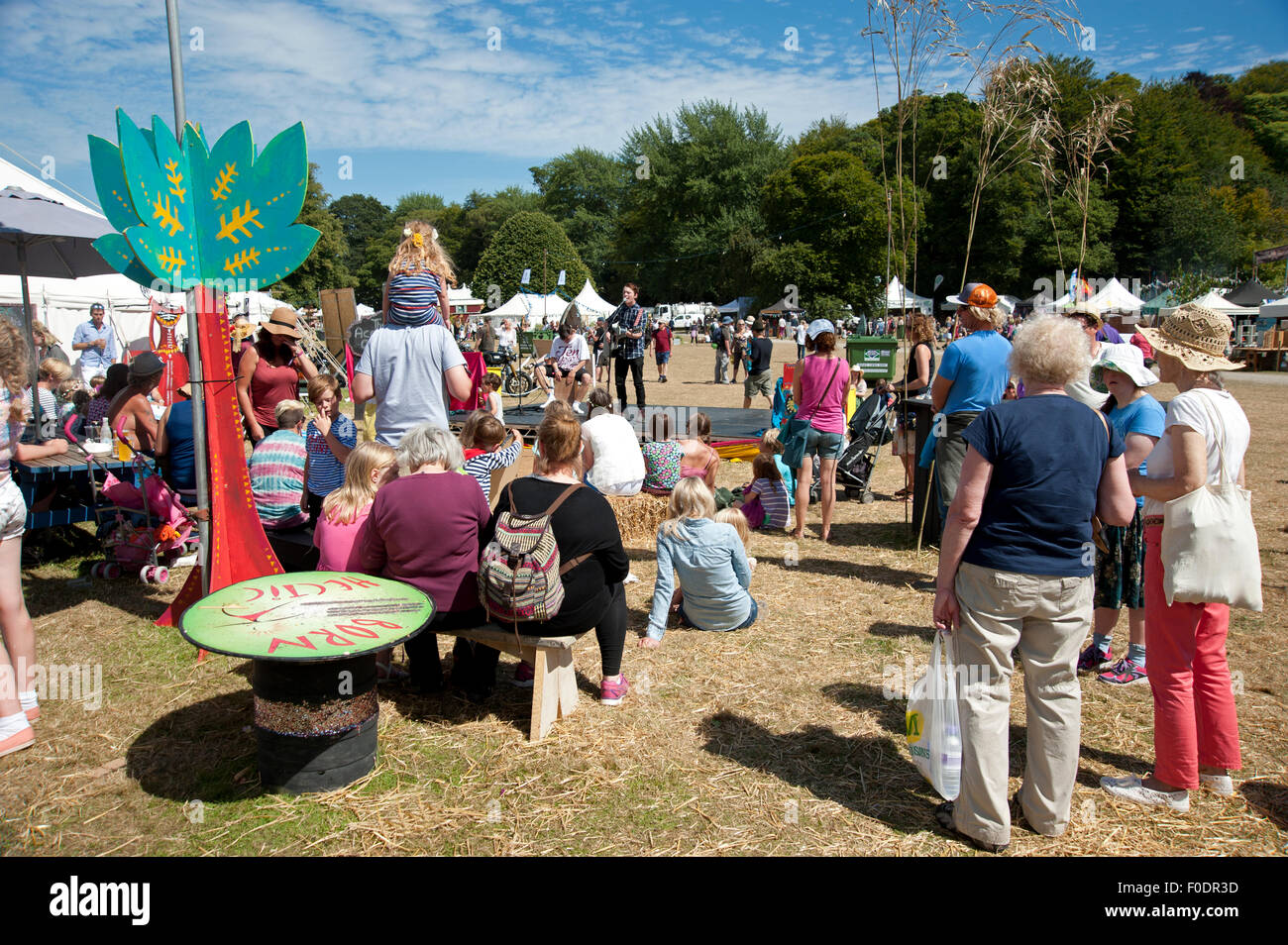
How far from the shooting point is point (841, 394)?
6523mm

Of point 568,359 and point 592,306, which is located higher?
point 592,306

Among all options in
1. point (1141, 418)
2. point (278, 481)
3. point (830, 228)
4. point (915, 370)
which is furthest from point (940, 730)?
point (830, 228)

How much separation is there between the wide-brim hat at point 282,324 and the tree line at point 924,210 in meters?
30.6

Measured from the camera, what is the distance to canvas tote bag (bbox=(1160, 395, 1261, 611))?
2.78m

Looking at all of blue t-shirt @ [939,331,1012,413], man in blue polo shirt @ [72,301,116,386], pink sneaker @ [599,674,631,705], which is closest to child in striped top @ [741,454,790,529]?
blue t-shirt @ [939,331,1012,413]

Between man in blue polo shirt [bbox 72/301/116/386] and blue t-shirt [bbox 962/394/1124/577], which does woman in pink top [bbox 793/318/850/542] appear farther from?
man in blue polo shirt [bbox 72/301/116/386]

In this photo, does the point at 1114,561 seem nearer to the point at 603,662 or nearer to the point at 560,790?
the point at 603,662

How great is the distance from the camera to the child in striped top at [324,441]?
503 centimetres

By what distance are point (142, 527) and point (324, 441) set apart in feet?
6.80

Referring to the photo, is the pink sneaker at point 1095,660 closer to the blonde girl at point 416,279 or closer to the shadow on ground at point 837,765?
the shadow on ground at point 837,765

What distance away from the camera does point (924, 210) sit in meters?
36.8

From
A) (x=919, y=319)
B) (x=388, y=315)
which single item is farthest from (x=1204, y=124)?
(x=388, y=315)

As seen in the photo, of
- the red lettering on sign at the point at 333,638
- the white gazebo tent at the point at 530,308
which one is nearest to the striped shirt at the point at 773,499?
the red lettering on sign at the point at 333,638

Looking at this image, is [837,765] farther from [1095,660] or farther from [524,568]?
[1095,660]
